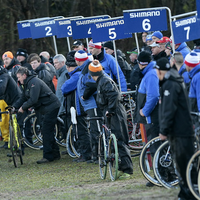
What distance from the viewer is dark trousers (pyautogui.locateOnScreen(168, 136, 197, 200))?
7.11 m

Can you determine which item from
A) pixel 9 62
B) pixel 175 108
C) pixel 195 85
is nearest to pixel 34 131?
pixel 9 62

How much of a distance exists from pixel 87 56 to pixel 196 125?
14.3 feet

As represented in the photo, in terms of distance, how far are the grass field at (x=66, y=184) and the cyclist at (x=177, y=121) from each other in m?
0.61

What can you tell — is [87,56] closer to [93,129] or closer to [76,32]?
[93,129]

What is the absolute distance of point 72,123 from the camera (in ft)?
39.0

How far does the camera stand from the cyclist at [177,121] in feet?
23.0

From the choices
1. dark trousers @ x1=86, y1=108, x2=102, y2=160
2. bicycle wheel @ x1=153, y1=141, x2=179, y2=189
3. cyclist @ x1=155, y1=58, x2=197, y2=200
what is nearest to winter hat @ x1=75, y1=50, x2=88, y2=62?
dark trousers @ x1=86, y1=108, x2=102, y2=160

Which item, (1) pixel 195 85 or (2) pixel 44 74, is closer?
(1) pixel 195 85

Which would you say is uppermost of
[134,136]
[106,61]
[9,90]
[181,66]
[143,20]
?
[143,20]

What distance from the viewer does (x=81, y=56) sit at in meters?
11.3

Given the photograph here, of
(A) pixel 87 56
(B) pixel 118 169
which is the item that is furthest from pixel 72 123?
(B) pixel 118 169

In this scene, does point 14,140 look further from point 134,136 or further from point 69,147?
point 134,136

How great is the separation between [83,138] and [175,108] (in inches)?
202

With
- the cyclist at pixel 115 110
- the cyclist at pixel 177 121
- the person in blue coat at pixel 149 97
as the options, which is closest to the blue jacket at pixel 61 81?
the cyclist at pixel 115 110
